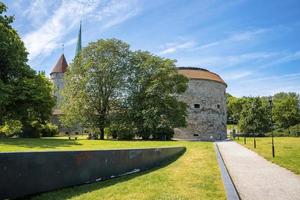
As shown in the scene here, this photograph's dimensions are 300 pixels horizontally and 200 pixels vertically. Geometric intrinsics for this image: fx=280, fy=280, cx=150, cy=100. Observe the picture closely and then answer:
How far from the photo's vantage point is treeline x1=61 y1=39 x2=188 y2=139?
30.1 metres

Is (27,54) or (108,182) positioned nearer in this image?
(108,182)

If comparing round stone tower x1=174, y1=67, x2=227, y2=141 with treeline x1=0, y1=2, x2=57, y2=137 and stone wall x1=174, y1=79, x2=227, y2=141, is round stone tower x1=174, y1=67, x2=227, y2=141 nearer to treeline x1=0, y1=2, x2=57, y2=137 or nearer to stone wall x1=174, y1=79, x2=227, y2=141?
stone wall x1=174, y1=79, x2=227, y2=141

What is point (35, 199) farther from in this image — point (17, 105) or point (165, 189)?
point (17, 105)

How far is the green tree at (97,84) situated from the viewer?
104 feet

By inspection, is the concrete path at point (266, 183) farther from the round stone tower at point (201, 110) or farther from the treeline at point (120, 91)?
the round stone tower at point (201, 110)

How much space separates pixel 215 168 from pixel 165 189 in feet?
12.3

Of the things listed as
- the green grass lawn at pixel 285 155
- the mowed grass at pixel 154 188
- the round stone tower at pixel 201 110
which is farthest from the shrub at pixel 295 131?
the mowed grass at pixel 154 188

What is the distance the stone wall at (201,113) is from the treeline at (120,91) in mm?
9209

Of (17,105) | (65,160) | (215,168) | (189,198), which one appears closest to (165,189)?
(189,198)

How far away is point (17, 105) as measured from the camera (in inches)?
1013

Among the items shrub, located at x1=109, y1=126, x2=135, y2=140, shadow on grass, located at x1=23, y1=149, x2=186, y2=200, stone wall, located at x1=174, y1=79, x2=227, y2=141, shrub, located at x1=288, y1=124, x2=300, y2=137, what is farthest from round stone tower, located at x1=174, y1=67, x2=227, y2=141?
shadow on grass, located at x1=23, y1=149, x2=186, y2=200

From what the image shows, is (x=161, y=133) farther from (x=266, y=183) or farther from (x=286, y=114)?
(x=286, y=114)

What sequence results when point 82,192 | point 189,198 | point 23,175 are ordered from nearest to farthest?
point 23,175 → point 189,198 → point 82,192

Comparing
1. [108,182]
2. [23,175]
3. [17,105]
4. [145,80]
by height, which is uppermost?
[145,80]
